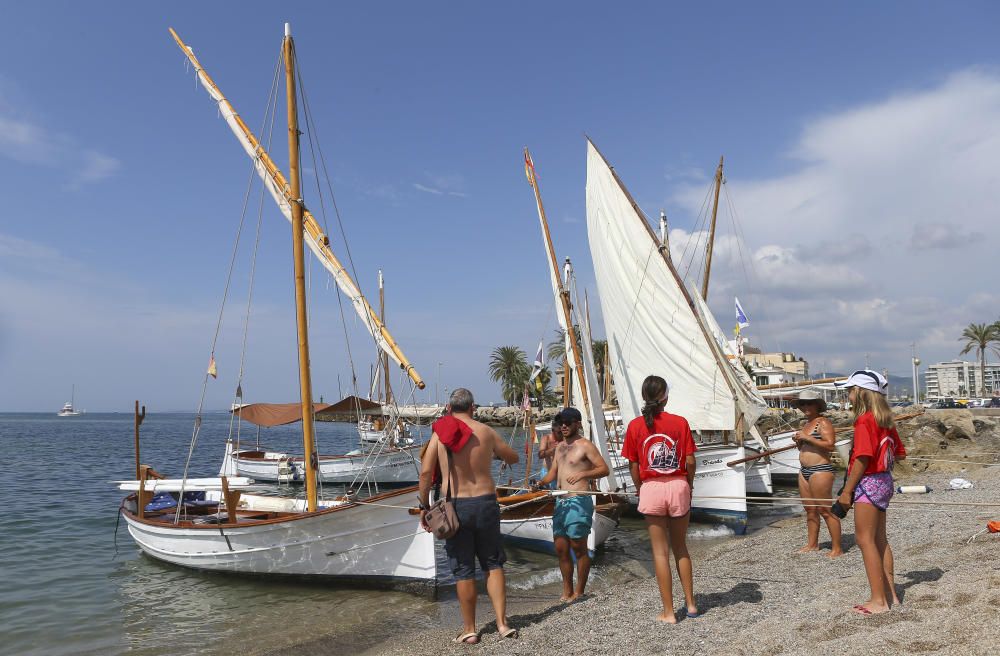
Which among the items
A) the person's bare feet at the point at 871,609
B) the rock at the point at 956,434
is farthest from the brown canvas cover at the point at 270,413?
the rock at the point at 956,434

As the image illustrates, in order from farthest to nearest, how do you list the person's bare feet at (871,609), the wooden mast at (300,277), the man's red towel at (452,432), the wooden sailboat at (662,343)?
the wooden sailboat at (662,343) → the wooden mast at (300,277) → the man's red towel at (452,432) → the person's bare feet at (871,609)

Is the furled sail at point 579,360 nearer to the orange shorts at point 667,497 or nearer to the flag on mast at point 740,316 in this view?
the orange shorts at point 667,497

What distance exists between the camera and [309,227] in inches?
509

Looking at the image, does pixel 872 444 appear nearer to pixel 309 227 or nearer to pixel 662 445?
pixel 662 445

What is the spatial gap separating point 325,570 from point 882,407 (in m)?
8.00

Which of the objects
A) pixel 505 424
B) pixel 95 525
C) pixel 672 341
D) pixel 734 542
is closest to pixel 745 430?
pixel 672 341

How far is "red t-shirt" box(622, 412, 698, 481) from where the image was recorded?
215 inches

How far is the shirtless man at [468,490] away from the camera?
229 inches

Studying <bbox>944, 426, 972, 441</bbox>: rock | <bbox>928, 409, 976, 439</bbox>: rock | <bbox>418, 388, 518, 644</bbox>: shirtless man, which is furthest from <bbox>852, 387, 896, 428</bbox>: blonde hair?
<bbox>928, 409, 976, 439</bbox>: rock

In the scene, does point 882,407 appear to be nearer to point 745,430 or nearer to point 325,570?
point 325,570

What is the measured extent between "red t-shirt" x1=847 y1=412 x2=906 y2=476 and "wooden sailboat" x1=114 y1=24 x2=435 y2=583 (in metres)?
6.00

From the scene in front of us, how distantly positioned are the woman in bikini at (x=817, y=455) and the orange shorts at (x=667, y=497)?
→ 141 inches

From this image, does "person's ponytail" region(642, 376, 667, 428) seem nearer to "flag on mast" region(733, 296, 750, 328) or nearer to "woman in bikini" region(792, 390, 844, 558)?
"woman in bikini" region(792, 390, 844, 558)

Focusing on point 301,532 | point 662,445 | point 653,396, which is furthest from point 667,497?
point 301,532
